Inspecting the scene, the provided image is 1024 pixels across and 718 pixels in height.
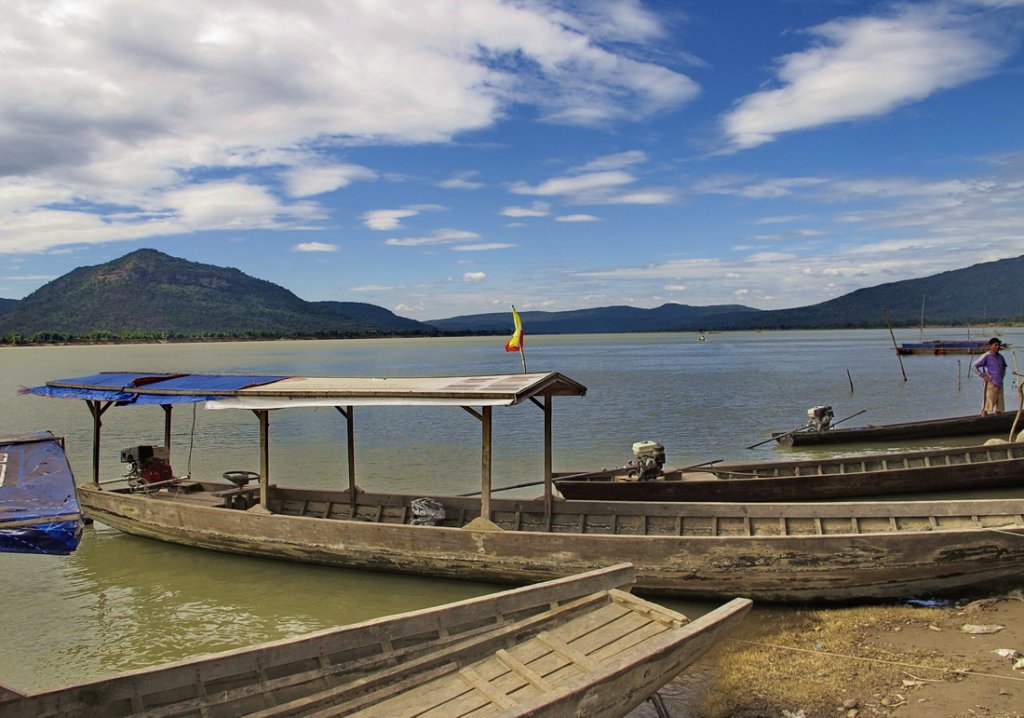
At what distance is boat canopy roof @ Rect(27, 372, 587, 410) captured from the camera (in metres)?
9.34

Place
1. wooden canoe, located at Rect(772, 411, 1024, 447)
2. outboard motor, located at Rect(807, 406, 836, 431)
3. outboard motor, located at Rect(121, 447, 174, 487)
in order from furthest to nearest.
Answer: outboard motor, located at Rect(807, 406, 836, 431) → wooden canoe, located at Rect(772, 411, 1024, 447) → outboard motor, located at Rect(121, 447, 174, 487)

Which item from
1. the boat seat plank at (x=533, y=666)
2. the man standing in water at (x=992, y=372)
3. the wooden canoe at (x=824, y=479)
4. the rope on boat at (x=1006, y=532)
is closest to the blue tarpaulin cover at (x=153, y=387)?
the wooden canoe at (x=824, y=479)

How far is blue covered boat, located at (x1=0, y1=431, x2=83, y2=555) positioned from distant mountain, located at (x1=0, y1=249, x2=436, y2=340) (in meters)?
136

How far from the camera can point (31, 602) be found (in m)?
10.2

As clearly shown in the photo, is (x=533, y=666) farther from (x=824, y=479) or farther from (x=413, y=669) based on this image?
(x=824, y=479)

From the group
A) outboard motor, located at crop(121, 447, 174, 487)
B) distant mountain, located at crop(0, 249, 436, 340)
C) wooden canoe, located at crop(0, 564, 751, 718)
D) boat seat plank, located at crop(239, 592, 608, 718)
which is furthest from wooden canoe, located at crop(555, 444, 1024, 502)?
distant mountain, located at crop(0, 249, 436, 340)

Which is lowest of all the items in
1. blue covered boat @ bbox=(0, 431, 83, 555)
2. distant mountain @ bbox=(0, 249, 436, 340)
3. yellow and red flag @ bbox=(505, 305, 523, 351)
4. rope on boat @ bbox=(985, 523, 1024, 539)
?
rope on boat @ bbox=(985, 523, 1024, 539)

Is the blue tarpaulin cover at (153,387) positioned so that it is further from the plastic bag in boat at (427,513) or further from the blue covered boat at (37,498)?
the blue covered boat at (37,498)

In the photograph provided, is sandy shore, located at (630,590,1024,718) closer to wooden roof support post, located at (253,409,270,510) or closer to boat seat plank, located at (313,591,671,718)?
boat seat plank, located at (313,591,671,718)

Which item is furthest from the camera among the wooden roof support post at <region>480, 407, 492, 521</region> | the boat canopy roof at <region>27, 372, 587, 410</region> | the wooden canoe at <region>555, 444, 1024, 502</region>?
the wooden canoe at <region>555, 444, 1024, 502</region>

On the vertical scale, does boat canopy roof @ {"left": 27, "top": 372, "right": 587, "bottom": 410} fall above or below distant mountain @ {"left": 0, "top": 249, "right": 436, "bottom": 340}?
below

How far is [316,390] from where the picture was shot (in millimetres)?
10414

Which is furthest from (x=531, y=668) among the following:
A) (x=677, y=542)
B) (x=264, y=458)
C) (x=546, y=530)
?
(x=264, y=458)

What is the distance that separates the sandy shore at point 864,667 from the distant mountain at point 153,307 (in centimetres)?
13851
